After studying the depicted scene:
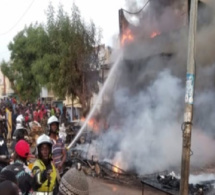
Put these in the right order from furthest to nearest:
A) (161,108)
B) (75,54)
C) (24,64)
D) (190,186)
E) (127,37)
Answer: (24,64) < (75,54) < (127,37) < (161,108) < (190,186)

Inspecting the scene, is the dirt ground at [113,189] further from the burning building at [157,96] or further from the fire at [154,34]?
the fire at [154,34]

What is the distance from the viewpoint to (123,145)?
9.60 m

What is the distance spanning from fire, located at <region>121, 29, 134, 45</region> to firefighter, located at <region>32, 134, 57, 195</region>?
33.3 ft

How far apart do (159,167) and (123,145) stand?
147 cm

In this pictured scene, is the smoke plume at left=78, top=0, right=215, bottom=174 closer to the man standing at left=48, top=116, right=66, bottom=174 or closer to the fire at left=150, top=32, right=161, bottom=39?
the fire at left=150, top=32, right=161, bottom=39

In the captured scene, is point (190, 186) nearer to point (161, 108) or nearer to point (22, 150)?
point (22, 150)

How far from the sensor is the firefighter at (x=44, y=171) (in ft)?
12.1

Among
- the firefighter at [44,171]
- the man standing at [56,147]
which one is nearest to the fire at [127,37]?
the man standing at [56,147]

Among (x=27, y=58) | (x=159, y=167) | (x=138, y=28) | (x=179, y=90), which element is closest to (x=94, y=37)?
(x=138, y=28)

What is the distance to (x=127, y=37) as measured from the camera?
13789mm

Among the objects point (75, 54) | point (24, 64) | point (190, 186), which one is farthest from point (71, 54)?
point (24, 64)

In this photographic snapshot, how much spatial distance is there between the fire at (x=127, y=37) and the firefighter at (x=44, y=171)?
10145 millimetres

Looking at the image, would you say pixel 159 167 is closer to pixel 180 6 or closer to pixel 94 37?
pixel 180 6

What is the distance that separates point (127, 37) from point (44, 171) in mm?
10691
